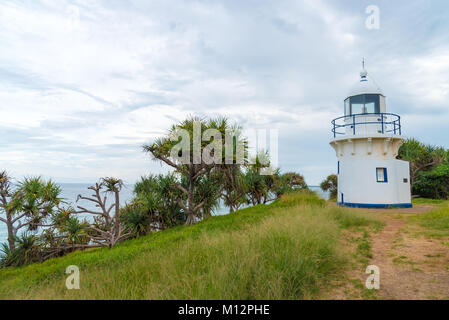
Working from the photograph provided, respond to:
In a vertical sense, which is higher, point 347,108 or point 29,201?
point 347,108

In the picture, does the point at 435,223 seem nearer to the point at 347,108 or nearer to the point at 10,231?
the point at 347,108

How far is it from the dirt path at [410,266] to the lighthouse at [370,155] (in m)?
8.92

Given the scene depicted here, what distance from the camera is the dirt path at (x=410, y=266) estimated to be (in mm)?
3828

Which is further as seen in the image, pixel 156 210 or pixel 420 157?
pixel 420 157

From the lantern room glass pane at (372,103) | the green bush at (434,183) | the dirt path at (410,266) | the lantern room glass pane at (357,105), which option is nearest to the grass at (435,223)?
the dirt path at (410,266)

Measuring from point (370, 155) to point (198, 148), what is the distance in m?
11.2

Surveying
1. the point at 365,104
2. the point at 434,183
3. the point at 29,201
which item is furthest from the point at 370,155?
the point at 29,201

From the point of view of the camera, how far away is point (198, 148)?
42.8ft

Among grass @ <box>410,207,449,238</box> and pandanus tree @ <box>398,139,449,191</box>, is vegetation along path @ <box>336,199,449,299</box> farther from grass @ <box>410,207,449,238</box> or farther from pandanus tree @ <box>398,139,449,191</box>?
pandanus tree @ <box>398,139,449,191</box>

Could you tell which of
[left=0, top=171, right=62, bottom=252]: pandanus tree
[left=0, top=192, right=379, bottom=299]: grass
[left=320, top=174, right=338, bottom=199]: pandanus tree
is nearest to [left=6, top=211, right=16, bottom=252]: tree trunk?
[left=0, top=171, right=62, bottom=252]: pandanus tree

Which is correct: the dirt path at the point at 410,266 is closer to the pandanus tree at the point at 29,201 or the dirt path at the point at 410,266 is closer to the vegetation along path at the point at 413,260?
the vegetation along path at the point at 413,260

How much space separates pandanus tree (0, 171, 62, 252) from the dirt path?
14685 mm
